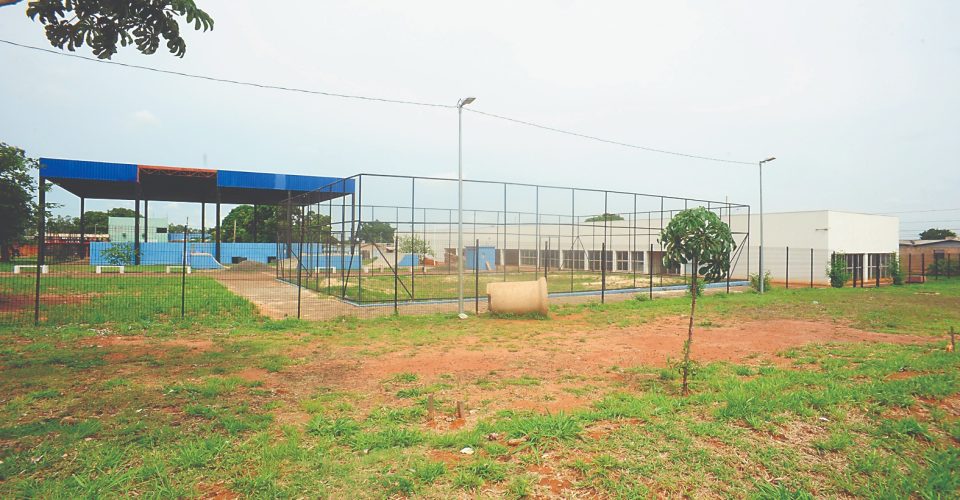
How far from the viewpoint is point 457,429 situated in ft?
16.4

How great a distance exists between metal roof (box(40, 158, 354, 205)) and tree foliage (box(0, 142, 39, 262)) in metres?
14.2

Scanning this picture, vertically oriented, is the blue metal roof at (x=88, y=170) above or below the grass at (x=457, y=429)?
above

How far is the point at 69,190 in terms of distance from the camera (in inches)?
1465

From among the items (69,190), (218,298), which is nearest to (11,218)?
(218,298)

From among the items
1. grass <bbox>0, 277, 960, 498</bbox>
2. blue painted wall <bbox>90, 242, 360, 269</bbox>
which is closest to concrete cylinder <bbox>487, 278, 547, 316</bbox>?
grass <bbox>0, 277, 960, 498</bbox>

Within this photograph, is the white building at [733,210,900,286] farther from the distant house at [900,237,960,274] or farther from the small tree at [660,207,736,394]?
the small tree at [660,207,736,394]

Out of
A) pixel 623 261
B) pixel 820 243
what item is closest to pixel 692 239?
pixel 820 243

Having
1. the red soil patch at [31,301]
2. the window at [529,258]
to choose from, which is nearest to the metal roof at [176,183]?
the red soil patch at [31,301]

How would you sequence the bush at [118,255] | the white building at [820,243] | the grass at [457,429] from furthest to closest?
the bush at [118,255] < the white building at [820,243] < the grass at [457,429]

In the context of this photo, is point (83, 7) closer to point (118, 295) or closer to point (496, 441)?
point (496, 441)

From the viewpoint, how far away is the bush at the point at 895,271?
31.0 meters

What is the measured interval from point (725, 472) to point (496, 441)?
1958 mm

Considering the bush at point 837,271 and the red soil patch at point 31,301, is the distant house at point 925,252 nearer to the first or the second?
the bush at point 837,271

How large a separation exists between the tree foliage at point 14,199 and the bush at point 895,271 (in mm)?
42258
